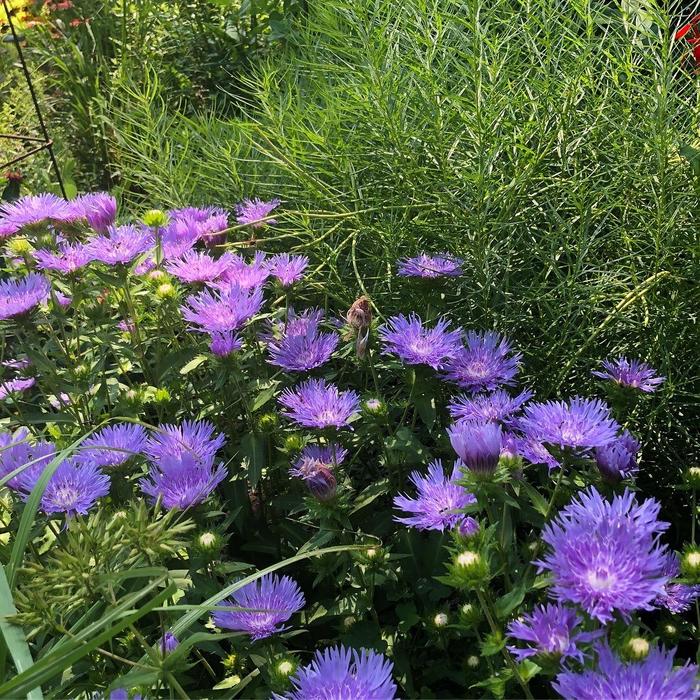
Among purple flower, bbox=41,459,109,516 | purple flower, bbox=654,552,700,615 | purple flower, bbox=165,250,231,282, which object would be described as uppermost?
purple flower, bbox=165,250,231,282

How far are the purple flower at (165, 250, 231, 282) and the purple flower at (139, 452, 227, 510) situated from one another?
0.49 m

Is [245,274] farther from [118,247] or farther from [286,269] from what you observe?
[118,247]

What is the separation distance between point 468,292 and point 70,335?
3.22 ft

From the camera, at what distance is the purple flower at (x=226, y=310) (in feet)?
4.99

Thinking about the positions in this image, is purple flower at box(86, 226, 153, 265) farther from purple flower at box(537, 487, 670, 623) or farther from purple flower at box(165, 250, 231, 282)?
purple flower at box(537, 487, 670, 623)

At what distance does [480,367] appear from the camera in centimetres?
147

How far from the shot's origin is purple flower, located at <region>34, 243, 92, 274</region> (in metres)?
1.74

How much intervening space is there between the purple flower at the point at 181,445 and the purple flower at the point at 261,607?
228 mm

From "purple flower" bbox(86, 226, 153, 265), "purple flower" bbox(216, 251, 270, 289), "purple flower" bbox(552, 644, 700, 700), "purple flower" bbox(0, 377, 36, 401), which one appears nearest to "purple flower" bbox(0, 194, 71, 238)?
"purple flower" bbox(86, 226, 153, 265)

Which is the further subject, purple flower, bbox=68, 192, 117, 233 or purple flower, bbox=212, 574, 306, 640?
purple flower, bbox=68, 192, 117, 233

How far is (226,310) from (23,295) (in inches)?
18.9

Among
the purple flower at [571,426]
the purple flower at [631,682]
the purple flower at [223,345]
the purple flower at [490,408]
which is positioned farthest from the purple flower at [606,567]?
the purple flower at [223,345]

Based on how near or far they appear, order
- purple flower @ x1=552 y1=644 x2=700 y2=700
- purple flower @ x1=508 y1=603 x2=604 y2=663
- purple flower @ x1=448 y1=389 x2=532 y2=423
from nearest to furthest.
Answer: purple flower @ x1=552 y1=644 x2=700 y2=700 < purple flower @ x1=508 y1=603 x2=604 y2=663 < purple flower @ x1=448 y1=389 x2=532 y2=423

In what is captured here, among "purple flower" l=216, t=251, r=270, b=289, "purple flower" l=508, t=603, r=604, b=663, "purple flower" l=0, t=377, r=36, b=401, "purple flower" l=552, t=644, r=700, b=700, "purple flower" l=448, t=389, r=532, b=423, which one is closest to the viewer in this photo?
"purple flower" l=552, t=644, r=700, b=700
